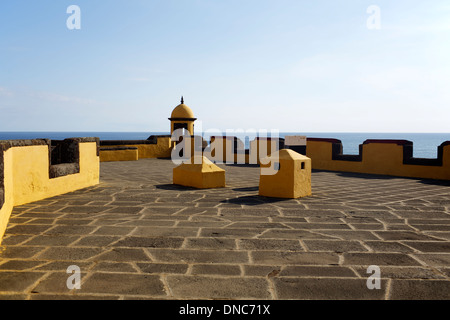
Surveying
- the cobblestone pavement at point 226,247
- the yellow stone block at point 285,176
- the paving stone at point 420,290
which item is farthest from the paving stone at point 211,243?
the yellow stone block at point 285,176

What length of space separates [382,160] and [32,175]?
34.1ft

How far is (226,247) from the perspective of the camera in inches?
155

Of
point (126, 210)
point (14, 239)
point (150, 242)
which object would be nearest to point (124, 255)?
point (150, 242)

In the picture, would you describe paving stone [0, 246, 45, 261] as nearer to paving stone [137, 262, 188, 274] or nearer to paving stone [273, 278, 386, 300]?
paving stone [137, 262, 188, 274]

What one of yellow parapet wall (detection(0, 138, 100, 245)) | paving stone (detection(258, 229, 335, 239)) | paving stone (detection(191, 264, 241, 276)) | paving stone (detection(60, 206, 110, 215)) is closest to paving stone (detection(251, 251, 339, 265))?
paving stone (detection(191, 264, 241, 276))

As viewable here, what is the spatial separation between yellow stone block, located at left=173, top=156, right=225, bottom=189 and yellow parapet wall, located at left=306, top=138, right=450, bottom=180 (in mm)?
6360

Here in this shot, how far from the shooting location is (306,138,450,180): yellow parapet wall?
10.7 meters

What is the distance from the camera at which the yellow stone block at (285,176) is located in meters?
7.04

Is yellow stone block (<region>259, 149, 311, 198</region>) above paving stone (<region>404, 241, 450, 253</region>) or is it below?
above

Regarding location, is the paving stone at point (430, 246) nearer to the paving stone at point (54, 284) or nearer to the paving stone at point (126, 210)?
the paving stone at point (54, 284)

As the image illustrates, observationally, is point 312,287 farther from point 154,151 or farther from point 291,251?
point 154,151

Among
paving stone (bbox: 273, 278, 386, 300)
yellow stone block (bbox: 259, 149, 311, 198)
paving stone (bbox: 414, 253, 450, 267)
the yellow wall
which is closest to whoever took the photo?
paving stone (bbox: 273, 278, 386, 300)

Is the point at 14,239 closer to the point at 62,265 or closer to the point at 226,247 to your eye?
the point at 62,265
